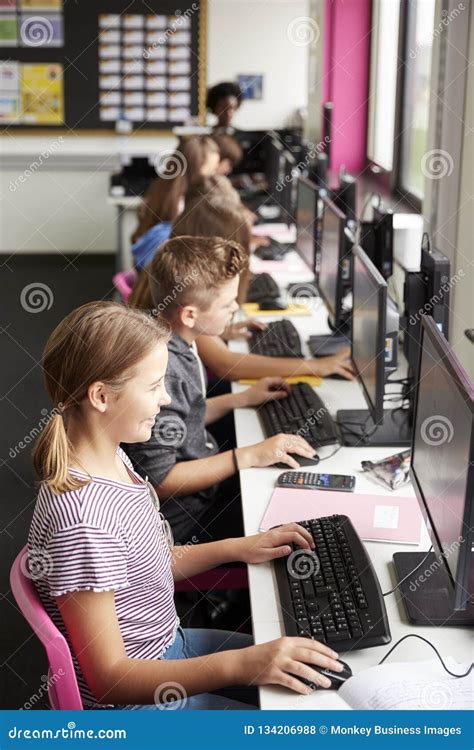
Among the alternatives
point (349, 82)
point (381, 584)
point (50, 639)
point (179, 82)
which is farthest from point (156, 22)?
point (50, 639)

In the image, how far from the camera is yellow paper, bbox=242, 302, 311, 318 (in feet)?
12.4

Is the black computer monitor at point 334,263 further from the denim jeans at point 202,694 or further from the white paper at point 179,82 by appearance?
the white paper at point 179,82

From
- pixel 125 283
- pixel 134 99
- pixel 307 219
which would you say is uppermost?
pixel 134 99

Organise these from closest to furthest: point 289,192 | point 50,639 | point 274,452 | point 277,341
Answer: point 50,639
point 274,452
point 277,341
point 289,192

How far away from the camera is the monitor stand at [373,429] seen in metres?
2.43

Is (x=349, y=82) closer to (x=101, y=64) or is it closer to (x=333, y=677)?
(x=101, y=64)

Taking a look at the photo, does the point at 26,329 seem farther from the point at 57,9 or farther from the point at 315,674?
the point at 315,674

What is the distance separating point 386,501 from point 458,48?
5.30ft

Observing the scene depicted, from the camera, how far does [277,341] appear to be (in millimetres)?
3336

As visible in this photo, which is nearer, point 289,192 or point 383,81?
point 289,192

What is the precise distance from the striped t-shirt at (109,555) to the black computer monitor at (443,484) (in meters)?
0.44

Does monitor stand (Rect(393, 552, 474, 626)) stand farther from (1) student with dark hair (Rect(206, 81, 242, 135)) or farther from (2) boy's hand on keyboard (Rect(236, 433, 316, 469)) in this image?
(1) student with dark hair (Rect(206, 81, 242, 135))

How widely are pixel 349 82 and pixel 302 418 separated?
4031 mm

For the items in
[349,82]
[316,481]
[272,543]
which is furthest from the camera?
[349,82]
